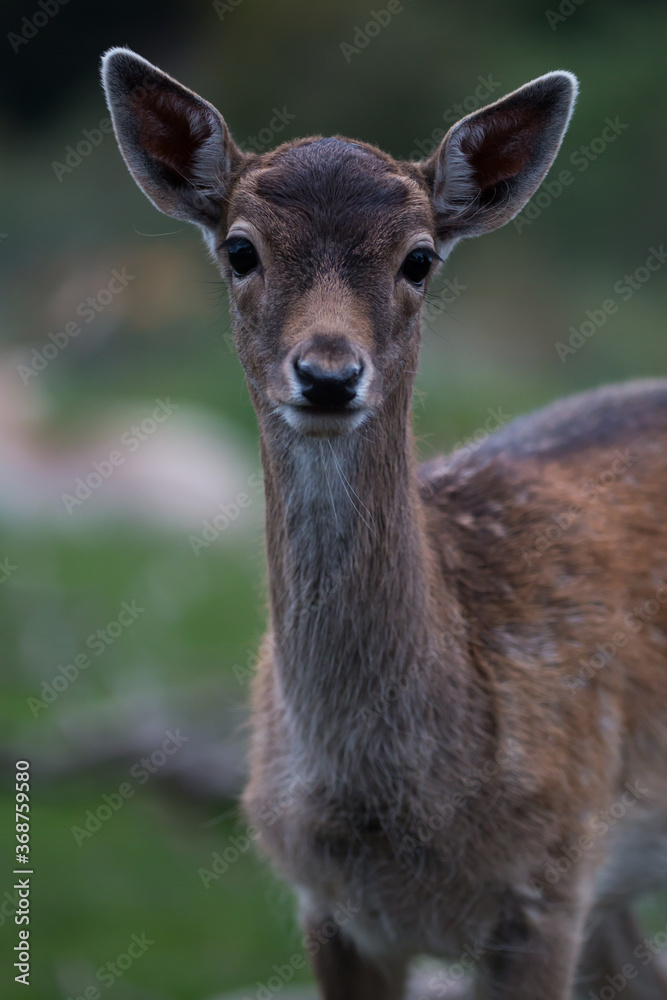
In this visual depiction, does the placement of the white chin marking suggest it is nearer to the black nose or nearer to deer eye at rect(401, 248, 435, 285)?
the black nose

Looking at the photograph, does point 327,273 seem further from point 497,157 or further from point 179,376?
point 179,376

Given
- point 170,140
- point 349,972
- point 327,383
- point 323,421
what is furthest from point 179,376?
point 327,383

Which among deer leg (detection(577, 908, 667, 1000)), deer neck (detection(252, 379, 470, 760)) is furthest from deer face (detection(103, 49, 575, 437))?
deer leg (detection(577, 908, 667, 1000))

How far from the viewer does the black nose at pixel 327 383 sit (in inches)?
129

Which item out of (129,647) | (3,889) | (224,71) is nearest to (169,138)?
(3,889)

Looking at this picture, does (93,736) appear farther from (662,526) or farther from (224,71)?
(224,71)

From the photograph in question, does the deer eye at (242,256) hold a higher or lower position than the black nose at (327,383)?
higher

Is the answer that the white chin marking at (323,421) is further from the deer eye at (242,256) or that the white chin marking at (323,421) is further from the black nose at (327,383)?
the deer eye at (242,256)

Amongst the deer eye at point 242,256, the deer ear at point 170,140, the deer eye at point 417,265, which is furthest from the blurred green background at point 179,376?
the deer eye at point 417,265

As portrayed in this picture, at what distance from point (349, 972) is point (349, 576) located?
174 centimetres

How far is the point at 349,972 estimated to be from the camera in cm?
468

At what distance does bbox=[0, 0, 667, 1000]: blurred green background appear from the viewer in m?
6.84

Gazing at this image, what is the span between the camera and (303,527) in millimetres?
3900

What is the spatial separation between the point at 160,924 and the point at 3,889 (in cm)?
84
